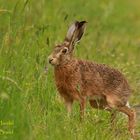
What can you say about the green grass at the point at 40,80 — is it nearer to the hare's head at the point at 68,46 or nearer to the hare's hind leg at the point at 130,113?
the hare's hind leg at the point at 130,113

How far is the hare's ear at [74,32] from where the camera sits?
9125 millimetres

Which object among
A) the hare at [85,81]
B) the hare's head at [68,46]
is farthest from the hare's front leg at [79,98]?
the hare's head at [68,46]

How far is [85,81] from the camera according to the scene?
9273mm

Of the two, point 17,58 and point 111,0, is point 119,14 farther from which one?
point 17,58

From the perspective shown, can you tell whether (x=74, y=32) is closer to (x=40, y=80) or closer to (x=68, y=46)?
(x=68, y=46)

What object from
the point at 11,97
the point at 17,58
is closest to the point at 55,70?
the point at 17,58

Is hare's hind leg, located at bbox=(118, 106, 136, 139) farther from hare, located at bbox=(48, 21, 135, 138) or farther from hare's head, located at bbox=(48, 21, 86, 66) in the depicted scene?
hare's head, located at bbox=(48, 21, 86, 66)

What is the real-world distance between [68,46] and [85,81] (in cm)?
49

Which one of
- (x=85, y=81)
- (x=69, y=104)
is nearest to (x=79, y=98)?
(x=69, y=104)

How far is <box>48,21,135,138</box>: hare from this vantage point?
29.4 feet

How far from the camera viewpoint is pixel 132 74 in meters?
11.1

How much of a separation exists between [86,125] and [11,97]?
3.26 ft

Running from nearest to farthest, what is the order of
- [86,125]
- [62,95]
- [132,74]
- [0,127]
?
[0,127] → [86,125] → [62,95] → [132,74]

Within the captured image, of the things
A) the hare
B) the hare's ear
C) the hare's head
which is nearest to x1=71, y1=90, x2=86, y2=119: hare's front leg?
the hare
